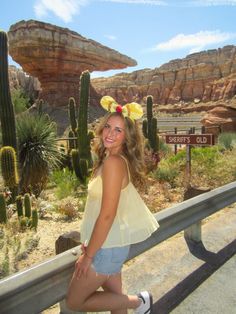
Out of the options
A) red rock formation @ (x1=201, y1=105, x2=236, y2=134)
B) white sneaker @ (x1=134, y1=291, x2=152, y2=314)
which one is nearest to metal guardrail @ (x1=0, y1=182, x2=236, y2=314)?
white sneaker @ (x1=134, y1=291, x2=152, y2=314)

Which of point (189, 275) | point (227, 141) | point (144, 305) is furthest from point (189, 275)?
point (227, 141)

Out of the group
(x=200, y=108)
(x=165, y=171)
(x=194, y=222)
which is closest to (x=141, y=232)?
(x=194, y=222)

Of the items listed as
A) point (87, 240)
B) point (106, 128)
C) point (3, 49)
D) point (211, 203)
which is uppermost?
point (3, 49)

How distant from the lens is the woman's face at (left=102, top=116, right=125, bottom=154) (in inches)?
93.8

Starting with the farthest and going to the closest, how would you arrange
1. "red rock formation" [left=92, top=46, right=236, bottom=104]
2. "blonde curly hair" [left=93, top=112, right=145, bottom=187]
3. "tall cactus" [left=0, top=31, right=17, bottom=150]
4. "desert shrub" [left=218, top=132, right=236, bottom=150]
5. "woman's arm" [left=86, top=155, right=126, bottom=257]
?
"red rock formation" [left=92, top=46, right=236, bottom=104], "desert shrub" [left=218, top=132, right=236, bottom=150], "tall cactus" [left=0, top=31, right=17, bottom=150], "blonde curly hair" [left=93, top=112, right=145, bottom=187], "woman's arm" [left=86, top=155, right=126, bottom=257]

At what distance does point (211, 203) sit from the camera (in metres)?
4.17

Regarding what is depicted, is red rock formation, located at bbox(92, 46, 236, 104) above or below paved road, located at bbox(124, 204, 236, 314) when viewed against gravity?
above

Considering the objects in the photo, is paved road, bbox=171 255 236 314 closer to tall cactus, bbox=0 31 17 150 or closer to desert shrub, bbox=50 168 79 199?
desert shrub, bbox=50 168 79 199

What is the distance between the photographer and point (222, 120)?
22.0 meters

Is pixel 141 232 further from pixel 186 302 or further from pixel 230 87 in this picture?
pixel 230 87

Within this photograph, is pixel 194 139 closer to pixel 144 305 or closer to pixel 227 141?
pixel 144 305

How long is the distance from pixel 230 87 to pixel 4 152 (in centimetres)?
6723

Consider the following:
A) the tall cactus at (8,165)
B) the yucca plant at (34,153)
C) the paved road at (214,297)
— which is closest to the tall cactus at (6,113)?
the yucca plant at (34,153)

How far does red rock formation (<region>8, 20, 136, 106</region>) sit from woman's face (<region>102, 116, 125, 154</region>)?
40.6m
